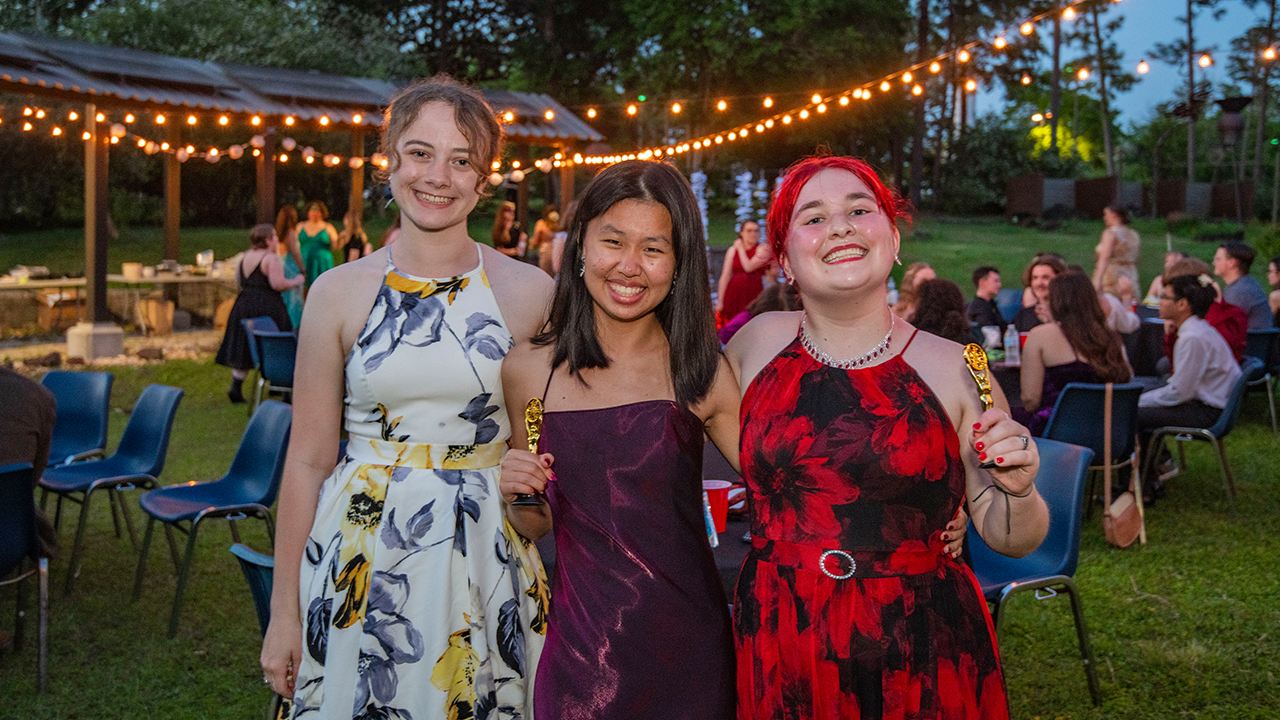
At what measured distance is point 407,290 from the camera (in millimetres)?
1821

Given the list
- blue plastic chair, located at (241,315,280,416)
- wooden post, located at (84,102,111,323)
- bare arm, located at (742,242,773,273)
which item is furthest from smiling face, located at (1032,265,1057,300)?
wooden post, located at (84,102,111,323)

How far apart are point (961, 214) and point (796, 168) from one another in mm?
30874

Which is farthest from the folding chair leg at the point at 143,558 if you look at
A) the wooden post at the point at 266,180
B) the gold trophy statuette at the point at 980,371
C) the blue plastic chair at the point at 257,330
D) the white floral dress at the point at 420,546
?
the wooden post at the point at 266,180

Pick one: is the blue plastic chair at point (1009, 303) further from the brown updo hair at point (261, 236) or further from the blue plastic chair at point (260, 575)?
the blue plastic chair at point (260, 575)

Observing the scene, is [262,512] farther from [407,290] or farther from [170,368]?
[170,368]

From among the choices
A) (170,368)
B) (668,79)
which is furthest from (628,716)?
(668,79)

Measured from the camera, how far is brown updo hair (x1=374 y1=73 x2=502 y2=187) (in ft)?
5.96

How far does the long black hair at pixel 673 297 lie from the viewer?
1649 millimetres

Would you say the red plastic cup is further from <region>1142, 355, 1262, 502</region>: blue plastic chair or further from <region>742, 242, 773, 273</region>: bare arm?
<region>742, 242, 773, 273</region>: bare arm

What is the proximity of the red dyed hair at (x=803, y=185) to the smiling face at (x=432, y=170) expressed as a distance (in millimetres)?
576

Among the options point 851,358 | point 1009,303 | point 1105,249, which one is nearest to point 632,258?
point 851,358

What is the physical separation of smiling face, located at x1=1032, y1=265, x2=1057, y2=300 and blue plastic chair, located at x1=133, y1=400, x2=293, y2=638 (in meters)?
4.63

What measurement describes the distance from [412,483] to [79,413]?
171 inches

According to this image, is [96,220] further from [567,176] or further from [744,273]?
[744,273]
